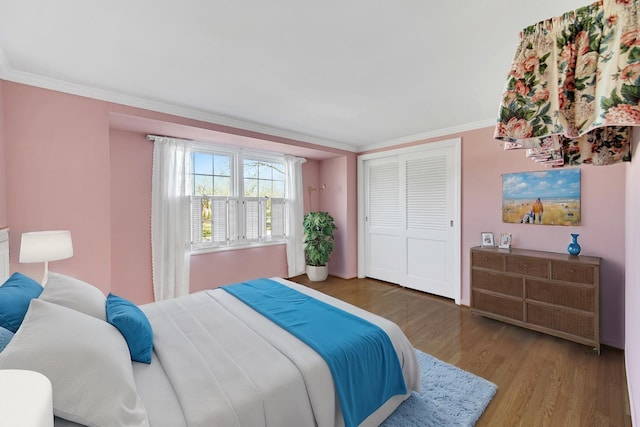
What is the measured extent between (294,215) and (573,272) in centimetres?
365

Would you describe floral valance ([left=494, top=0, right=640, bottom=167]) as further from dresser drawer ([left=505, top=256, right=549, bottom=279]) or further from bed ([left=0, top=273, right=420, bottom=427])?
dresser drawer ([left=505, top=256, right=549, bottom=279])

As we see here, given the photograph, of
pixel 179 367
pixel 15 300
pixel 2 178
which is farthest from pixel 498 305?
pixel 2 178

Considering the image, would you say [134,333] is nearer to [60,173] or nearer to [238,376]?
[238,376]

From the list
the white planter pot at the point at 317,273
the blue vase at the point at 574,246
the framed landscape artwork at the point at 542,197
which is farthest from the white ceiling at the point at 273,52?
the white planter pot at the point at 317,273

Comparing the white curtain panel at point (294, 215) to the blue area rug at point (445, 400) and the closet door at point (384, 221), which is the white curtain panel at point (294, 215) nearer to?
the closet door at point (384, 221)

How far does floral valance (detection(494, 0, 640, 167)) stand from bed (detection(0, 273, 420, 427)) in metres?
1.37

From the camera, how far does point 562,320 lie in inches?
101

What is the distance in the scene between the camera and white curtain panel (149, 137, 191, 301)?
3412 millimetres

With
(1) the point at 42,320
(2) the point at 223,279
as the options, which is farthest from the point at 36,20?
(2) the point at 223,279

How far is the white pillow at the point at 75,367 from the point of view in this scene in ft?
2.82

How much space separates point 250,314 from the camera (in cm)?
192

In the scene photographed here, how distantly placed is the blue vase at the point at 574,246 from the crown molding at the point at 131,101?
11.2 feet

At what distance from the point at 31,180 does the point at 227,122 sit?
6.12 feet

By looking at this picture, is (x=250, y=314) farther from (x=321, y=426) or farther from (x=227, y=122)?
(x=227, y=122)
